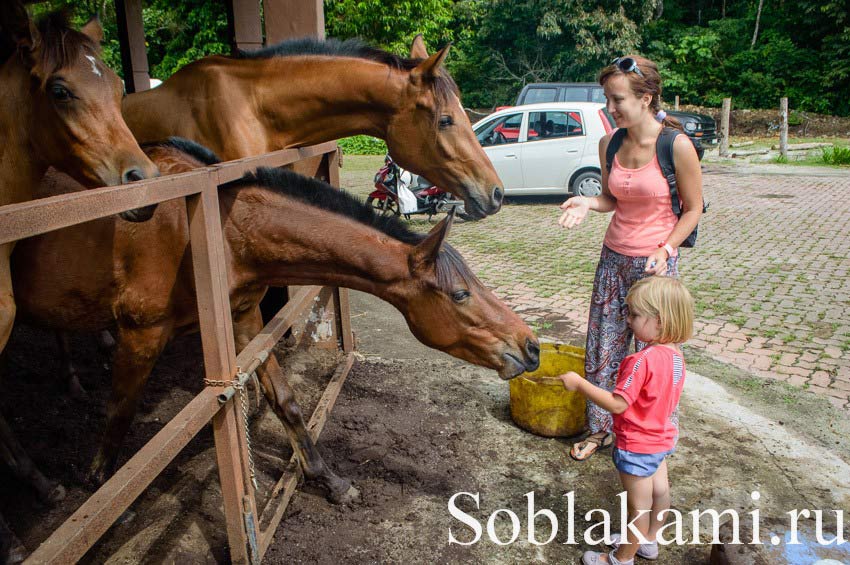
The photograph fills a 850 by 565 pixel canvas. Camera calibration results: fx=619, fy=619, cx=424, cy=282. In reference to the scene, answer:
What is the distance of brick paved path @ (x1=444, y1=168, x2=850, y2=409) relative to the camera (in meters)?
4.92

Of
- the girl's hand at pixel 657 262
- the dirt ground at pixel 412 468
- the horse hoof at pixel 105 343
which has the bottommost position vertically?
the dirt ground at pixel 412 468

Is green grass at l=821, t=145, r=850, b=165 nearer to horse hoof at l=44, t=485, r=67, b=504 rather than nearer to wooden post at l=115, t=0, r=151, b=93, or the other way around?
wooden post at l=115, t=0, r=151, b=93

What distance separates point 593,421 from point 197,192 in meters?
2.47

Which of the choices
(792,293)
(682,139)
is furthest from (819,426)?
(792,293)

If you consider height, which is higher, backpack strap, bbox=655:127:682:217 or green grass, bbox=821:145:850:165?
backpack strap, bbox=655:127:682:217

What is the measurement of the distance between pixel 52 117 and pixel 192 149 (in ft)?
1.81

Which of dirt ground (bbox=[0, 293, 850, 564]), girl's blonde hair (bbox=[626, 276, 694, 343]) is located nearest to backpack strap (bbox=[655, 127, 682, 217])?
girl's blonde hair (bbox=[626, 276, 694, 343])

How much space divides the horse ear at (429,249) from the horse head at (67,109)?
1087 millimetres

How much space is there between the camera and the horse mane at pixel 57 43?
252 centimetres

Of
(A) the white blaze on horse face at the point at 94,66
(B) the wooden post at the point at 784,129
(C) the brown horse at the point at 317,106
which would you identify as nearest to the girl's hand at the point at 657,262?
(C) the brown horse at the point at 317,106

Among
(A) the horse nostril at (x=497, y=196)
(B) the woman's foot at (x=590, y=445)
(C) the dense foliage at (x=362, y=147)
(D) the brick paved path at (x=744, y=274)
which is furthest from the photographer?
(C) the dense foliage at (x=362, y=147)

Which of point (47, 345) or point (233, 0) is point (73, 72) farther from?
point (47, 345)

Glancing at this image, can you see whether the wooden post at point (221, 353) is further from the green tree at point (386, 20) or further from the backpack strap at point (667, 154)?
the green tree at point (386, 20)

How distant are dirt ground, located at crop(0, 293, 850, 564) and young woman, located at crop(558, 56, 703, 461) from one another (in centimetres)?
51
